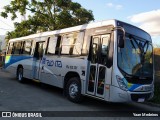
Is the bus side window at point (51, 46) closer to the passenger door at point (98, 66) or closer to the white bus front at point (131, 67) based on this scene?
the passenger door at point (98, 66)

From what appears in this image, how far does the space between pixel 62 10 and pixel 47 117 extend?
18.5 m

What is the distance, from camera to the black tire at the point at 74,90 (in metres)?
9.92

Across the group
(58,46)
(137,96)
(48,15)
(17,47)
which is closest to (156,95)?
(137,96)

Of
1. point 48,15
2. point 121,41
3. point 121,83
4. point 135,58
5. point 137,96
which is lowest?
point 137,96

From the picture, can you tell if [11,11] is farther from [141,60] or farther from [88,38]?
[141,60]

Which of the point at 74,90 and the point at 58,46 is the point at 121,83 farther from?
the point at 58,46

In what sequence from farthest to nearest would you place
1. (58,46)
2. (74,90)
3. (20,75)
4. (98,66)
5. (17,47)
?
(17,47)
(20,75)
(58,46)
(74,90)
(98,66)

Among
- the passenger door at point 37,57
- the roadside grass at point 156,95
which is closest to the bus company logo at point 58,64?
the passenger door at point 37,57

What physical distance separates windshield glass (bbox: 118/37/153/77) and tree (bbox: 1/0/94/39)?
1534 cm

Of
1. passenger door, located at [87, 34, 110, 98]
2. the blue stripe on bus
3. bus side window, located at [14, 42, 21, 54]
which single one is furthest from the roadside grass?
bus side window, located at [14, 42, 21, 54]

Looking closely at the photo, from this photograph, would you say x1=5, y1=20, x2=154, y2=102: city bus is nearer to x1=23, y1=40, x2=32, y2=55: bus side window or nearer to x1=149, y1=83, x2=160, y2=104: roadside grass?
x1=149, y1=83, x2=160, y2=104: roadside grass

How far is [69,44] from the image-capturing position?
11.0 m

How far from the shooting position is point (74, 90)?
10.2 meters

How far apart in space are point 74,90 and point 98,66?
1.76 m
